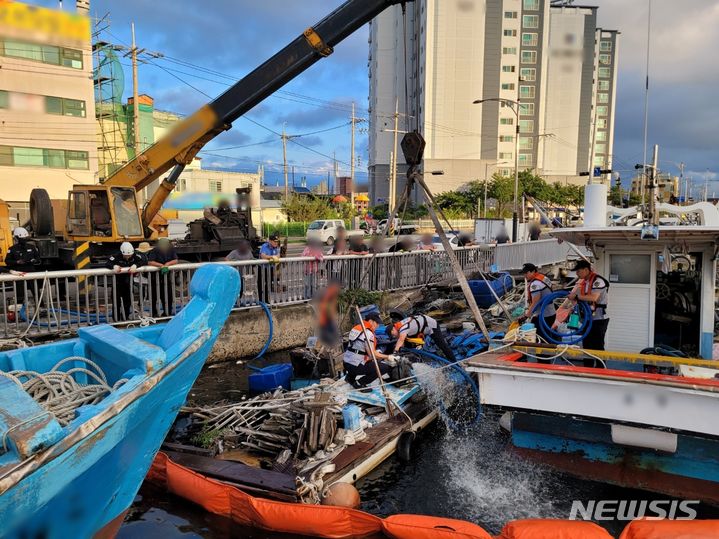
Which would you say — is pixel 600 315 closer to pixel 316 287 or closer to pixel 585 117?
pixel 316 287

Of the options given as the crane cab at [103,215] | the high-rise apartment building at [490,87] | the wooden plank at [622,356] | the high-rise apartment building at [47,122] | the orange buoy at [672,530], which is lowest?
the orange buoy at [672,530]

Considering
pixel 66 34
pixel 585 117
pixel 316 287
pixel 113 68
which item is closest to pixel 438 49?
pixel 585 117

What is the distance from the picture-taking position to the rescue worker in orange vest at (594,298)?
7066 mm

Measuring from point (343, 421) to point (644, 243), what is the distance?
4652 mm

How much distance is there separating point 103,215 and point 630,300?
11.2 meters

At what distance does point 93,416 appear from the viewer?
3.11 metres

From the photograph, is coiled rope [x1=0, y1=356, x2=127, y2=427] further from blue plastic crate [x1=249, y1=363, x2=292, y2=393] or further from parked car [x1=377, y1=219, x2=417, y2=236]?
blue plastic crate [x1=249, y1=363, x2=292, y2=393]

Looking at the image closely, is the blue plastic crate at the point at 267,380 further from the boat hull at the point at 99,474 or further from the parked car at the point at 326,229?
the parked car at the point at 326,229

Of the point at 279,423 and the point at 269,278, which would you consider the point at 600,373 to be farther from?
the point at 269,278

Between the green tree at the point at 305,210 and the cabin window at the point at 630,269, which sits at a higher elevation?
the green tree at the point at 305,210

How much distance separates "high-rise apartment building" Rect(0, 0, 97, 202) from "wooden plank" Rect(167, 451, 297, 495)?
29326mm

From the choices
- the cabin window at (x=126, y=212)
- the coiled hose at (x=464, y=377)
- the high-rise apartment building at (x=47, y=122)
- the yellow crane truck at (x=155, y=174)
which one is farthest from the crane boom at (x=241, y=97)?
the high-rise apartment building at (x=47, y=122)

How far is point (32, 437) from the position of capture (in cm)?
Answer: 282

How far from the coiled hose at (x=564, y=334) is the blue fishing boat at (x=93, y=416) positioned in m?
4.71
